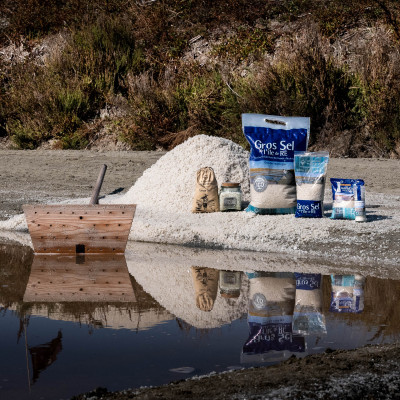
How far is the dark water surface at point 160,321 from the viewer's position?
8.92ft

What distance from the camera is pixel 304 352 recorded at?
2914 millimetres

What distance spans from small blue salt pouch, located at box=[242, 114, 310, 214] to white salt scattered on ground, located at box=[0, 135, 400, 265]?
131 millimetres

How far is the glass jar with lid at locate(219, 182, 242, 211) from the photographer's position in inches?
244

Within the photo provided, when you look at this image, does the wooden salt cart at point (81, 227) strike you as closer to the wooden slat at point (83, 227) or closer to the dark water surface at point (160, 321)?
the wooden slat at point (83, 227)

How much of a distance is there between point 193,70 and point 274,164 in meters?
7.19

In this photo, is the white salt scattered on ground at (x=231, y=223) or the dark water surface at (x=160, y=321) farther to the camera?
the white salt scattered on ground at (x=231, y=223)

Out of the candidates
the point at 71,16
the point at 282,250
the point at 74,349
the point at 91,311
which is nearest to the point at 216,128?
the point at 71,16

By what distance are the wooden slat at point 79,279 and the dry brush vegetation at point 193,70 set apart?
19.2 feet

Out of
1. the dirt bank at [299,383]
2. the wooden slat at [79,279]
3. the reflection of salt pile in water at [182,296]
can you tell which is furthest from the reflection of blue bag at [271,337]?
the wooden slat at [79,279]

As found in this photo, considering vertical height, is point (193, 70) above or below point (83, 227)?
above

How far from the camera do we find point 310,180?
226 inches

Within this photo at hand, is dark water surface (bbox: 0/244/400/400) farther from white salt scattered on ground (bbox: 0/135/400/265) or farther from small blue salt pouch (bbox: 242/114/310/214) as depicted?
small blue salt pouch (bbox: 242/114/310/214)

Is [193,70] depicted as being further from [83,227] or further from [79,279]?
[79,279]

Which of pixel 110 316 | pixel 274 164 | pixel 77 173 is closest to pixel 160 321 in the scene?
pixel 110 316
